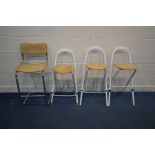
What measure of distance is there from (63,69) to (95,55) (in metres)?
0.63

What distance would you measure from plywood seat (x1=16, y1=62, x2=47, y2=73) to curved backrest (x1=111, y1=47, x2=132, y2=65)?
1.16 meters

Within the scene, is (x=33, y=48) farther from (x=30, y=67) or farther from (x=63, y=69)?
(x=63, y=69)

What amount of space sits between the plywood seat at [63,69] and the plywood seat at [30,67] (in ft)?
0.62

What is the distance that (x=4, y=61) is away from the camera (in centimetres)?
326

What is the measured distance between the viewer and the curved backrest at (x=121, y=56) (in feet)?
10.4

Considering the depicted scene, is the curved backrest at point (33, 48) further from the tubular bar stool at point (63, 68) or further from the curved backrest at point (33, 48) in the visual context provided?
the tubular bar stool at point (63, 68)

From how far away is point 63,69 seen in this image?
9.85 ft

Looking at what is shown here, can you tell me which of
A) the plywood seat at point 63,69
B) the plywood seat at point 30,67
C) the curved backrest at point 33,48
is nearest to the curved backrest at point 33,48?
the curved backrest at point 33,48

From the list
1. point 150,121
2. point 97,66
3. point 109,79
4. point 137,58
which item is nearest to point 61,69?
point 97,66

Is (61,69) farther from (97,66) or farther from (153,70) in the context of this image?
(153,70)

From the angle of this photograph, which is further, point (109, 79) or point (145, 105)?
point (109, 79)

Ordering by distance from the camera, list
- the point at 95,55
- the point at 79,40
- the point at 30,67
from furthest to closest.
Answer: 1. the point at 95,55
2. the point at 79,40
3. the point at 30,67

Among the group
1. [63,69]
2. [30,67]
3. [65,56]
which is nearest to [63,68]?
[63,69]

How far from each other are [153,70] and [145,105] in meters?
0.66
